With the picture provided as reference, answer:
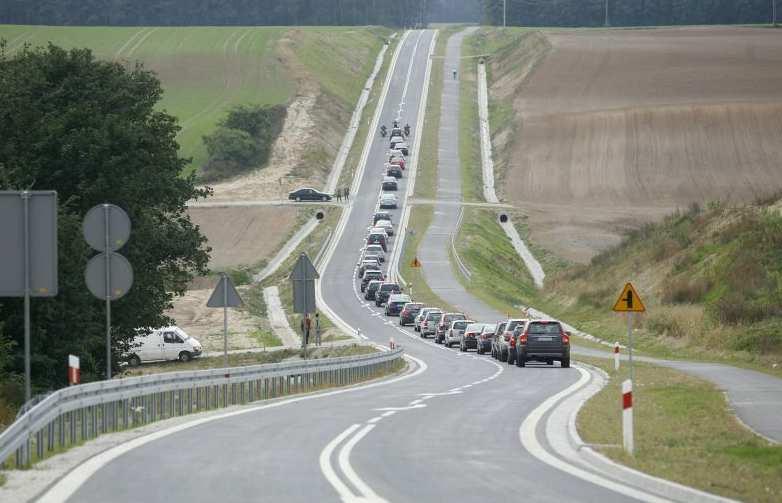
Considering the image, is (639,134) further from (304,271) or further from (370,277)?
(304,271)

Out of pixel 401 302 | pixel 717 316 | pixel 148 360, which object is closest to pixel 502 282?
pixel 401 302

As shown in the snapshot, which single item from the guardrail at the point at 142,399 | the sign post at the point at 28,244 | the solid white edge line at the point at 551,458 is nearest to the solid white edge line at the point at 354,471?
the solid white edge line at the point at 551,458

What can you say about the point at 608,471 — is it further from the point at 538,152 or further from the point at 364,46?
the point at 364,46

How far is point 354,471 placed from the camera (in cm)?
1545

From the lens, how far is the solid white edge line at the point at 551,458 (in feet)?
45.0

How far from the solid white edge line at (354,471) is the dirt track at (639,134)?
251ft

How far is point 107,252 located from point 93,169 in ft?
63.5

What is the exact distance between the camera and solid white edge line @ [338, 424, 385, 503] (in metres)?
13.4

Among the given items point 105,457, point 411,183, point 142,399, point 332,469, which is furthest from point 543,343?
point 411,183

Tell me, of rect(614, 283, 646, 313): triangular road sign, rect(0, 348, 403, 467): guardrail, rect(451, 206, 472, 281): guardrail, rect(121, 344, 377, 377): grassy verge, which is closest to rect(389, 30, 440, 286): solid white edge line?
rect(451, 206, 472, 281): guardrail

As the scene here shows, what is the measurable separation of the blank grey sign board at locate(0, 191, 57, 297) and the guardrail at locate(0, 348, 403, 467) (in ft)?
4.50

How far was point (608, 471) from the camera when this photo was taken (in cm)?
1553

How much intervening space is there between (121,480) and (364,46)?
603 ft

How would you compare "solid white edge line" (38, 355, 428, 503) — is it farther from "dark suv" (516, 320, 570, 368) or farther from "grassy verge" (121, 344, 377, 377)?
"grassy verge" (121, 344, 377, 377)
